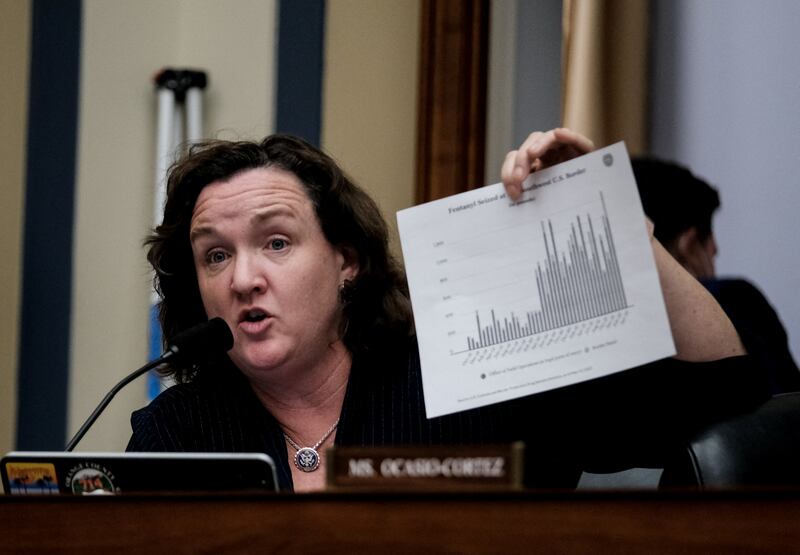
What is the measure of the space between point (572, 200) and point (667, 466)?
0.39 metres

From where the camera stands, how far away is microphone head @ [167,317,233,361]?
1594 millimetres

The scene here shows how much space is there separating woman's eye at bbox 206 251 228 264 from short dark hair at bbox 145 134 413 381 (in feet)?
0.49

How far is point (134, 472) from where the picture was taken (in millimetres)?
1164

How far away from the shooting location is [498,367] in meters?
1.45

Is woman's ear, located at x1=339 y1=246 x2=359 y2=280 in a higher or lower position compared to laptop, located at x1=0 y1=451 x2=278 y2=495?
higher

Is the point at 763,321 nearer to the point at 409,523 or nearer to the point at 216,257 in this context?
the point at 216,257

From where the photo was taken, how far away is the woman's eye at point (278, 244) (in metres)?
1.85

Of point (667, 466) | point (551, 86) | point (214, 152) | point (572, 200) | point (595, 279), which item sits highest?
point (551, 86)

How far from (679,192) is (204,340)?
5.19ft

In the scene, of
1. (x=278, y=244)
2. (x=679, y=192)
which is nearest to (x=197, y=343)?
(x=278, y=244)

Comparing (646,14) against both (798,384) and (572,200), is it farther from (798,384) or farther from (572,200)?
(572,200)

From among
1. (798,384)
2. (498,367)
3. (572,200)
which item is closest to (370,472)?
(498,367)

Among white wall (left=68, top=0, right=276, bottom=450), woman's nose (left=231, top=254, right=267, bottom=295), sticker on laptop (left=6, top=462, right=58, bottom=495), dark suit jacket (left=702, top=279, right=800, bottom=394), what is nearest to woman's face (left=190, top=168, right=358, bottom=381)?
woman's nose (left=231, top=254, right=267, bottom=295)

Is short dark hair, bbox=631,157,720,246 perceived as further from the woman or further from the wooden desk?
the wooden desk
